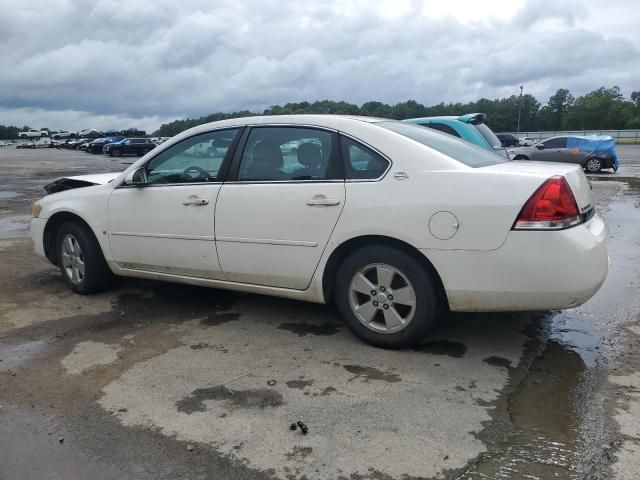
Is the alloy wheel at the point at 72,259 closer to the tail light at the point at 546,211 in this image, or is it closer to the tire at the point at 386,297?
the tire at the point at 386,297

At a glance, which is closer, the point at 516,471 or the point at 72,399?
the point at 516,471

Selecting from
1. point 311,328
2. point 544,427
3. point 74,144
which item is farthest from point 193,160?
point 74,144

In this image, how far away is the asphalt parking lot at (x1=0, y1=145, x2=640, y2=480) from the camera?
2639 millimetres

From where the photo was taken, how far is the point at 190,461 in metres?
2.66

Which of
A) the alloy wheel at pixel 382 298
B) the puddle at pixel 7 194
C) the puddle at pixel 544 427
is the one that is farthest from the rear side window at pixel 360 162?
the puddle at pixel 7 194

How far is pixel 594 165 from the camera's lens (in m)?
21.0

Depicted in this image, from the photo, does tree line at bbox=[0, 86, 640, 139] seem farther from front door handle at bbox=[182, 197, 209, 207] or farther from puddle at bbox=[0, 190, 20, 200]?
front door handle at bbox=[182, 197, 209, 207]

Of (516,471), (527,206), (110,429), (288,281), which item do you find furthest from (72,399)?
(527,206)

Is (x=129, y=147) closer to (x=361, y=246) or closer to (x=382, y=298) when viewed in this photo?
(x=361, y=246)

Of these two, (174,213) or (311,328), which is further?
(174,213)

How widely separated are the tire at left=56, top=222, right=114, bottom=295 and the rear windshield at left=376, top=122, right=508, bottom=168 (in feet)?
9.45

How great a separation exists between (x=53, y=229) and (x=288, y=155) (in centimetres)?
282

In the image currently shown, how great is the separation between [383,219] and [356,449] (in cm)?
150

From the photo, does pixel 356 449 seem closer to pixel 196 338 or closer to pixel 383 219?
pixel 383 219
